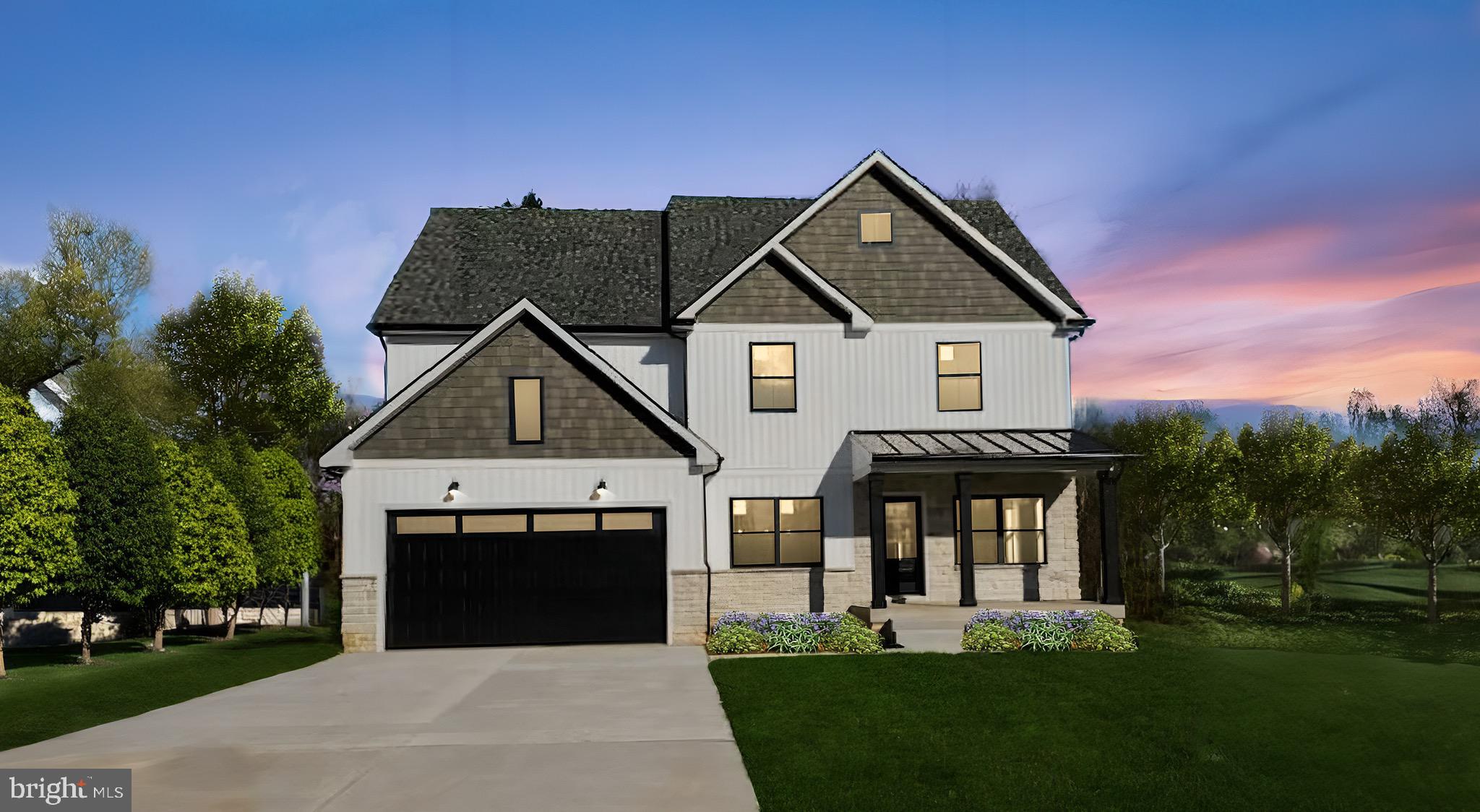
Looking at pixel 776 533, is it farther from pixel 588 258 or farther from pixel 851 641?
pixel 588 258

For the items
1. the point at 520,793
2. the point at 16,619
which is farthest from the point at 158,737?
the point at 16,619

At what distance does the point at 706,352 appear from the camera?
23734 mm

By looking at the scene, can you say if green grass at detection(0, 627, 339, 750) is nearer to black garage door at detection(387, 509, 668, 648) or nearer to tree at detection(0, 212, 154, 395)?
black garage door at detection(387, 509, 668, 648)

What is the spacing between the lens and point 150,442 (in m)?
22.0

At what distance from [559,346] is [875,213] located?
8236 millimetres

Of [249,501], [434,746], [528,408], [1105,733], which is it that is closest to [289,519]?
[249,501]

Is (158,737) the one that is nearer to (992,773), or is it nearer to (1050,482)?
(992,773)

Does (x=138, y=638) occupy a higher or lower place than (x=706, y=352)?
lower

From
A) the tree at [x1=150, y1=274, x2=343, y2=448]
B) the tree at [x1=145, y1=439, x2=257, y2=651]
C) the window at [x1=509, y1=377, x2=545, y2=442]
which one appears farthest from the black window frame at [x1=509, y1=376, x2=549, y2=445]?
the tree at [x1=150, y1=274, x2=343, y2=448]

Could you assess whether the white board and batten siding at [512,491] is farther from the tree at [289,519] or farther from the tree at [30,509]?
the tree at [289,519]

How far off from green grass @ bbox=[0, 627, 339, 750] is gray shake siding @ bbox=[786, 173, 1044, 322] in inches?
524

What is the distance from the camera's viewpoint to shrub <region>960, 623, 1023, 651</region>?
19422mm

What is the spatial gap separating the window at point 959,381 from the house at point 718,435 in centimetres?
6

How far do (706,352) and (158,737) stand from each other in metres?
13.9
